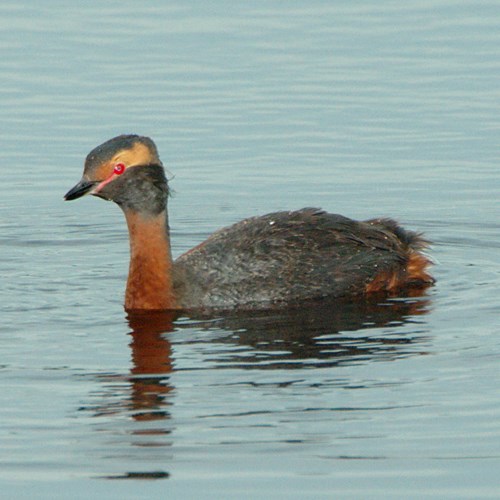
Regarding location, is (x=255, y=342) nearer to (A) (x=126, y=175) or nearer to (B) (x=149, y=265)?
(B) (x=149, y=265)

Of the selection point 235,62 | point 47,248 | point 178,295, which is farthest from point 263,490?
point 235,62

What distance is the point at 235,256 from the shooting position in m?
14.6

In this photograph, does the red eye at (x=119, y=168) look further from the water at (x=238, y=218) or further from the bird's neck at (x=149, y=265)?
the water at (x=238, y=218)

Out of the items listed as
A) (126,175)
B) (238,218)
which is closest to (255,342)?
(126,175)

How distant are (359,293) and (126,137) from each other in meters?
2.60

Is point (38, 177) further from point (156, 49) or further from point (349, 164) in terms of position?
point (156, 49)

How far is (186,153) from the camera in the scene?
19.1 metres

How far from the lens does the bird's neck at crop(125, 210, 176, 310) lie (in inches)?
565

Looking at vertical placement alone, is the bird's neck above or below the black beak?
below

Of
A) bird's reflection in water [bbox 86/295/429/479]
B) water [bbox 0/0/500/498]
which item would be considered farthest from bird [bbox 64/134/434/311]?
water [bbox 0/0/500/498]

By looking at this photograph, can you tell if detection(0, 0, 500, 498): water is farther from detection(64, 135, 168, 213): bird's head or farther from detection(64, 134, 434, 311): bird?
detection(64, 135, 168, 213): bird's head

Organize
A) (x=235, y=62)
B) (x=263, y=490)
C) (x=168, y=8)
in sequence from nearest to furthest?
(x=263, y=490), (x=235, y=62), (x=168, y=8)

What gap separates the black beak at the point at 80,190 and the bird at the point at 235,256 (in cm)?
1

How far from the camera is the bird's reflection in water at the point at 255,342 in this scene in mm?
11344
